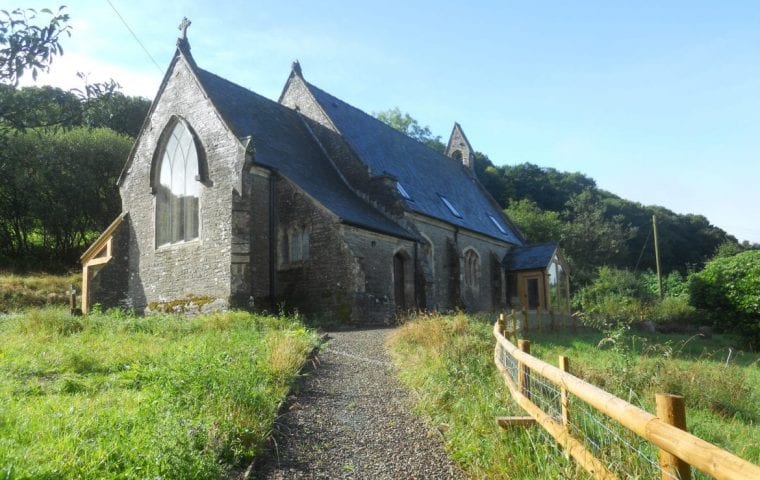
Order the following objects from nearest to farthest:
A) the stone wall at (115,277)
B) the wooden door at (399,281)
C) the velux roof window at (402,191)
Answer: the stone wall at (115,277) < the wooden door at (399,281) < the velux roof window at (402,191)

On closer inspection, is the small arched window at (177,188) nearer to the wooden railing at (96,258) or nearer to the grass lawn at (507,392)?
the wooden railing at (96,258)

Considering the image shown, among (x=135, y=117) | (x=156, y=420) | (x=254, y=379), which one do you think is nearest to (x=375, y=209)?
(x=254, y=379)

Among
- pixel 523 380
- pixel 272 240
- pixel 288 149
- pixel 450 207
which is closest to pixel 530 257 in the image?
pixel 450 207

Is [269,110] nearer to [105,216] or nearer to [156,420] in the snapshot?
[105,216]

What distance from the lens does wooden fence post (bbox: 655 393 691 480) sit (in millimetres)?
2818

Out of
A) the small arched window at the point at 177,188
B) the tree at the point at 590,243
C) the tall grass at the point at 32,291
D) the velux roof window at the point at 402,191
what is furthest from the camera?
the tree at the point at 590,243

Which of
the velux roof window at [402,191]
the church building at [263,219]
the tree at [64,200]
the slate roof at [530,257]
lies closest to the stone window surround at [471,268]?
the church building at [263,219]

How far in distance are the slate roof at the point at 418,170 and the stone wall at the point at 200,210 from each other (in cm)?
634

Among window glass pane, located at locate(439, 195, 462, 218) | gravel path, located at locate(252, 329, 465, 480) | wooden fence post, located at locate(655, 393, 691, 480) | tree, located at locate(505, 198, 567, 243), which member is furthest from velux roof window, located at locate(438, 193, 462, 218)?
wooden fence post, located at locate(655, 393, 691, 480)

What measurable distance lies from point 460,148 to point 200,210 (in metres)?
24.2

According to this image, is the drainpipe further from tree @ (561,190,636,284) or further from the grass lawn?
tree @ (561,190,636,284)

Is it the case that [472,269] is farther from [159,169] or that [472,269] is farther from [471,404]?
[471,404]

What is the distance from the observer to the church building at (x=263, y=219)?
17.6 metres

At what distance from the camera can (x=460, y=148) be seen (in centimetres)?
3941
